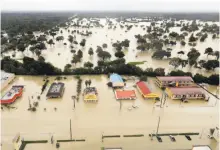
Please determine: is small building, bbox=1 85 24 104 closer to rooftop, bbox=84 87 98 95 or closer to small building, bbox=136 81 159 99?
rooftop, bbox=84 87 98 95

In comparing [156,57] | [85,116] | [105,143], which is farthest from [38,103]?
[156,57]

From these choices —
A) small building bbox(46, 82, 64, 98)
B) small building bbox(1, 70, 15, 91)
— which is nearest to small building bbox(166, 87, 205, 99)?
small building bbox(46, 82, 64, 98)

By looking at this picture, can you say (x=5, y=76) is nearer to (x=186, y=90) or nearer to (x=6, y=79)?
(x=6, y=79)

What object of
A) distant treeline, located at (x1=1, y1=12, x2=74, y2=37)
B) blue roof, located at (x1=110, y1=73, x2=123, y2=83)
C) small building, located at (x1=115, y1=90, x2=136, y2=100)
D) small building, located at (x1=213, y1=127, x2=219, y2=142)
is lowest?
small building, located at (x1=213, y1=127, x2=219, y2=142)

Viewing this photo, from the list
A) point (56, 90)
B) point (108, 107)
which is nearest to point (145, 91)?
point (108, 107)

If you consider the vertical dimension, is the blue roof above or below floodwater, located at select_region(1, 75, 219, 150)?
above

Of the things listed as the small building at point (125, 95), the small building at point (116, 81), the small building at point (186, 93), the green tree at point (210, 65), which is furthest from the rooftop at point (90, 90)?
the green tree at point (210, 65)

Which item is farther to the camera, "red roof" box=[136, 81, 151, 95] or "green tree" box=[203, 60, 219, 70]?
"green tree" box=[203, 60, 219, 70]

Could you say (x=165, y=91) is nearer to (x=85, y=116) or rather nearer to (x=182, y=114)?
(x=182, y=114)
